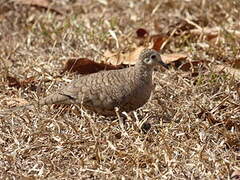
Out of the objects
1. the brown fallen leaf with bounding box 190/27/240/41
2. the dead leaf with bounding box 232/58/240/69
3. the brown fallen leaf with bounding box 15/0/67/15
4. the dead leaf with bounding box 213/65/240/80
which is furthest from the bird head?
the brown fallen leaf with bounding box 15/0/67/15

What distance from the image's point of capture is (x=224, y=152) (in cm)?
427

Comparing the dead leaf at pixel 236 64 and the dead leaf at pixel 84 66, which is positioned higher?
the dead leaf at pixel 236 64

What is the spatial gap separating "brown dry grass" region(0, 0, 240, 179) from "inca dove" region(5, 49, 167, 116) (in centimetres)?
10

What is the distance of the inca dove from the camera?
4.68m

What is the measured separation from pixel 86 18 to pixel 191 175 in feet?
10.8

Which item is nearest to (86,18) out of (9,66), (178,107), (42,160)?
(9,66)

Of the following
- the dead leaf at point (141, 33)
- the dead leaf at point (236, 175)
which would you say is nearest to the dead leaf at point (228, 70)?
the dead leaf at point (141, 33)

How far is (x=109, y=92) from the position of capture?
4.69m

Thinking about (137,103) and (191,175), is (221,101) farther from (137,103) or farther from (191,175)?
(191,175)

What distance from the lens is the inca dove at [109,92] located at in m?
4.68

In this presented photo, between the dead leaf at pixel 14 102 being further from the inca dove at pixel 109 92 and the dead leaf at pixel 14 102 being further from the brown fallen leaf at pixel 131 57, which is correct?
the brown fallen leaf at pixel 131 57

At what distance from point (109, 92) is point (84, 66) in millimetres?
836

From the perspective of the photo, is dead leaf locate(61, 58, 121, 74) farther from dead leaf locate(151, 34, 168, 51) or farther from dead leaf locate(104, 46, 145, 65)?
dead leaf locate(151, 34, 168, 51)

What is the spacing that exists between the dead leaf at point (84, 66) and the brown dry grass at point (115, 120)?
0.41 feet
